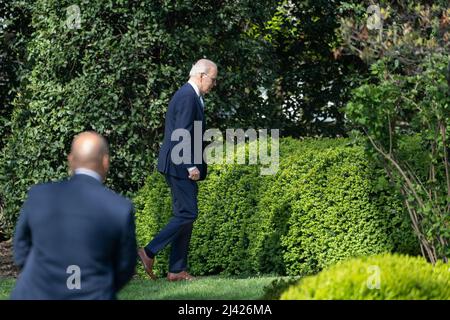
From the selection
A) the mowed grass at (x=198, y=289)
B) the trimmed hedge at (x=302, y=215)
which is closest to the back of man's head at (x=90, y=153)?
the mowed grass at (x=198, y=289)

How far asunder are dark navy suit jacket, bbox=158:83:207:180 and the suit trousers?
11 centimetres

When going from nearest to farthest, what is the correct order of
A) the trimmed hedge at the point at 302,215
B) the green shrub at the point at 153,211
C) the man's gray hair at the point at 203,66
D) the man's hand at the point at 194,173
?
1. the man's hand at the point at 194,173
2. the man's gray hair at the point at 203,66
3. the trimmed hedge at the point at 302,215
4. the green shrub at the point at 153,211

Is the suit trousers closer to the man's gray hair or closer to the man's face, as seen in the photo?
the man's face

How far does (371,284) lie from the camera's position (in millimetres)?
5172

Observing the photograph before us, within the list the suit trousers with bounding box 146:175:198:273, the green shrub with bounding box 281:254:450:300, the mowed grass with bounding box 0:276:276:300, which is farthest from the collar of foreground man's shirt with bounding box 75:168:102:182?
the suit trousers with bounding box 146:175:198:273

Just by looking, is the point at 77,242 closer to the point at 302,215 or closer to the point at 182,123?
the point at 182,123

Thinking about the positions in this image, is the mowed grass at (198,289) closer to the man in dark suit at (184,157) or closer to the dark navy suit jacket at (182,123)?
the man in dark suit at (184,157)

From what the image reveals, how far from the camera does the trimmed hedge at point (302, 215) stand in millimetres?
9242

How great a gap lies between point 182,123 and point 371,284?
3.78 m

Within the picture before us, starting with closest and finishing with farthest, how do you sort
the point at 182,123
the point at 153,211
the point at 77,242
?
the point at 77,242 < the point at 182,123 < the point at 153,211

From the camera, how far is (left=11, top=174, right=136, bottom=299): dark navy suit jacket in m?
4.29

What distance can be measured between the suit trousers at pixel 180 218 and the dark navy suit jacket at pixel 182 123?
0.11m

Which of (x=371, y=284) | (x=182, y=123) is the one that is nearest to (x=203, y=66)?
(x=182, y=123)
